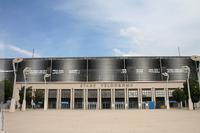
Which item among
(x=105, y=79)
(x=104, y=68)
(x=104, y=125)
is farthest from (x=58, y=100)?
(x=104, y=125)

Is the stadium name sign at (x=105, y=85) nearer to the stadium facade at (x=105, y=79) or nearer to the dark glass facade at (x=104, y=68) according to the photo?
the stadium facade at (x=105, y=79)

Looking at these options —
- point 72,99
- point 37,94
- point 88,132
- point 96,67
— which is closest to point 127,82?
point 96,67

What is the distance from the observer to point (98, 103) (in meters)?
80.9

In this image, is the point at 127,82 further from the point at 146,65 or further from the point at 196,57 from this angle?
the point at 196,57

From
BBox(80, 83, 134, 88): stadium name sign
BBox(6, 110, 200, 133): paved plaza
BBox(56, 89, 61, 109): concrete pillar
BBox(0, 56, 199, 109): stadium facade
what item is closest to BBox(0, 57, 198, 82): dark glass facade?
BBox(0, 56, 199, 109): stadium facade

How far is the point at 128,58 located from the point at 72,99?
84.5 feet

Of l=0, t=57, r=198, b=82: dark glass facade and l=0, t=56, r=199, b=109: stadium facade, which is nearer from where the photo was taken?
l=0, t=56, r=199, b=109: stadium facade

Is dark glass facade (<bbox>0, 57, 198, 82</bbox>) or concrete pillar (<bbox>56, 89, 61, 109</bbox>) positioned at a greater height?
dark glass facade (<bbox>0, 57, 198, 82</bbox>)

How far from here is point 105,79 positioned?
82.7 m

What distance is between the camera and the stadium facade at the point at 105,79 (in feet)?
264

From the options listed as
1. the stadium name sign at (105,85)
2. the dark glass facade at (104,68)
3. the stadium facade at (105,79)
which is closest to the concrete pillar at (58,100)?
the stadium facade at (105,79)

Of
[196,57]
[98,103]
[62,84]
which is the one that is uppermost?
[196,57]

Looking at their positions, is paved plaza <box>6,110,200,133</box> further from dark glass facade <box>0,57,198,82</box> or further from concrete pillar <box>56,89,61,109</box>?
dark glass facade <box>0,57,198,82</box>

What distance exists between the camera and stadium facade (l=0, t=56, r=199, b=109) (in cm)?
8056
